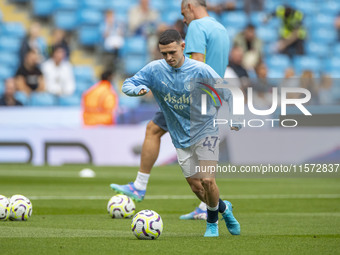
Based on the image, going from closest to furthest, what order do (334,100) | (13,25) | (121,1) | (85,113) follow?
1. (334,100)
2. (85,113)
3. (13,25)
4. (121,1)

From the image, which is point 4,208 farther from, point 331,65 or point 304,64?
point 331,65

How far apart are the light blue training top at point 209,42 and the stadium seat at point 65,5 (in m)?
15.7

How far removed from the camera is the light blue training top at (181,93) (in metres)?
7.92

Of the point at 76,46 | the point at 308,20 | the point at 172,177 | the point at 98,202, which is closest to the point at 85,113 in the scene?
the point at 172,177

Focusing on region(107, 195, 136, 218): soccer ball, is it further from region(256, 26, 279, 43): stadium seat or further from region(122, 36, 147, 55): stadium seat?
region(256, 26, 279, 43): stadium seat

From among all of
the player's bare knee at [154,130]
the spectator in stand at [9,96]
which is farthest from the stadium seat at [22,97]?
the player's bare knee at [154,130]

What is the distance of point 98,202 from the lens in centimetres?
1159

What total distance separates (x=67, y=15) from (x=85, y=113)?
Answer: 594 centimetres

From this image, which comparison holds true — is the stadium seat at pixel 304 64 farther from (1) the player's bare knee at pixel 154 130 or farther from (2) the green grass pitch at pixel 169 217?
(1) the player's bare knee at pixel 154 130

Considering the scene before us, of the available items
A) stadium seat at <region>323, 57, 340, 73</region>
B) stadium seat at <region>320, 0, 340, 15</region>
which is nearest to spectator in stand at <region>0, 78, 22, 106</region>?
stadium seat at <region>323, 57, 340, 73</region>

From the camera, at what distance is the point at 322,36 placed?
27.5 meters

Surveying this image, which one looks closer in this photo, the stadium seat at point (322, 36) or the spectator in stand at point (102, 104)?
the spectator in stand at point (102, 104)

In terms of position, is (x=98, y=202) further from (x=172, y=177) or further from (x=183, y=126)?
(x=172, y=177)

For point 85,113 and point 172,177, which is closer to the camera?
point 172,177
